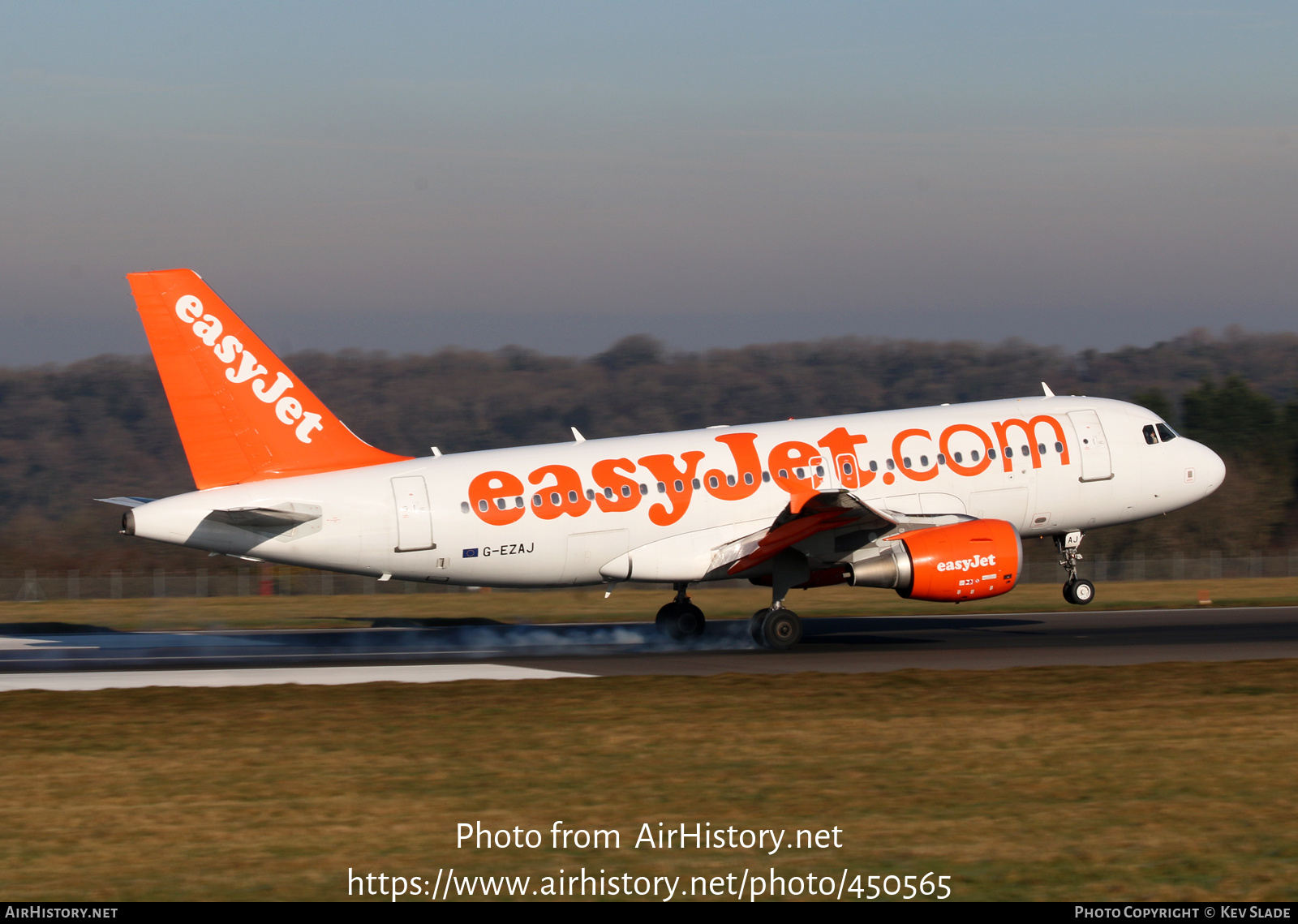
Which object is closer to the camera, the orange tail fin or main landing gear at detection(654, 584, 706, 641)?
the orange tail fin

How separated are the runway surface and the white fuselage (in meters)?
2.22

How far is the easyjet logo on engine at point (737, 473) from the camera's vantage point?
30250 millimetres

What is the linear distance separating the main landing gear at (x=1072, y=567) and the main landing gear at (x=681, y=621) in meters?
8.68

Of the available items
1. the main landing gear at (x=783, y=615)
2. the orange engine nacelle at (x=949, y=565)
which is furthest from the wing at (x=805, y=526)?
the orange engine nacelle at (x=949, y=565)

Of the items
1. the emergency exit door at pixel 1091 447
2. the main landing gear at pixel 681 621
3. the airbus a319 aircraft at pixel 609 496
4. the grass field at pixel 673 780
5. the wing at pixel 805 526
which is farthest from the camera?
the main landing gear at pixel 681 621

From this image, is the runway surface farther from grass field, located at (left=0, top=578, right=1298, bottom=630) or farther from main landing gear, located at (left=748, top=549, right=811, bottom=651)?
grass field, located at (left=0, top=578, right=1298, bottom=630)

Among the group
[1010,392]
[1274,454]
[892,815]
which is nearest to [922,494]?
[892,815]

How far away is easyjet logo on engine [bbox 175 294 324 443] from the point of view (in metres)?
29.6

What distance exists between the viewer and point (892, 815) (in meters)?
14.4

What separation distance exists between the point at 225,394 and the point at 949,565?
15241mm

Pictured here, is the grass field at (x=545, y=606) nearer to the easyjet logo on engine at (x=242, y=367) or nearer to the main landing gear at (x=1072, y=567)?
the main landing gear at (x=1072, y=567)

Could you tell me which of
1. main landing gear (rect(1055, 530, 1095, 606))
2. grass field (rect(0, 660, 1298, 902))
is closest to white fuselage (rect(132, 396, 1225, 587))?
main landing gear (rect(1055, 530, 1095, 606))

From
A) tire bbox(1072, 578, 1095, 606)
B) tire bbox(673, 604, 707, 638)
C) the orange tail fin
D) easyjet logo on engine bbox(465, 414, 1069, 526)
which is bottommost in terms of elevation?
tire bbox(673, 604, 707, 638)

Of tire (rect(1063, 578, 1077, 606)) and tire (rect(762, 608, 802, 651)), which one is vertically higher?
tire (rect(1063, 578, 1077, 606))
